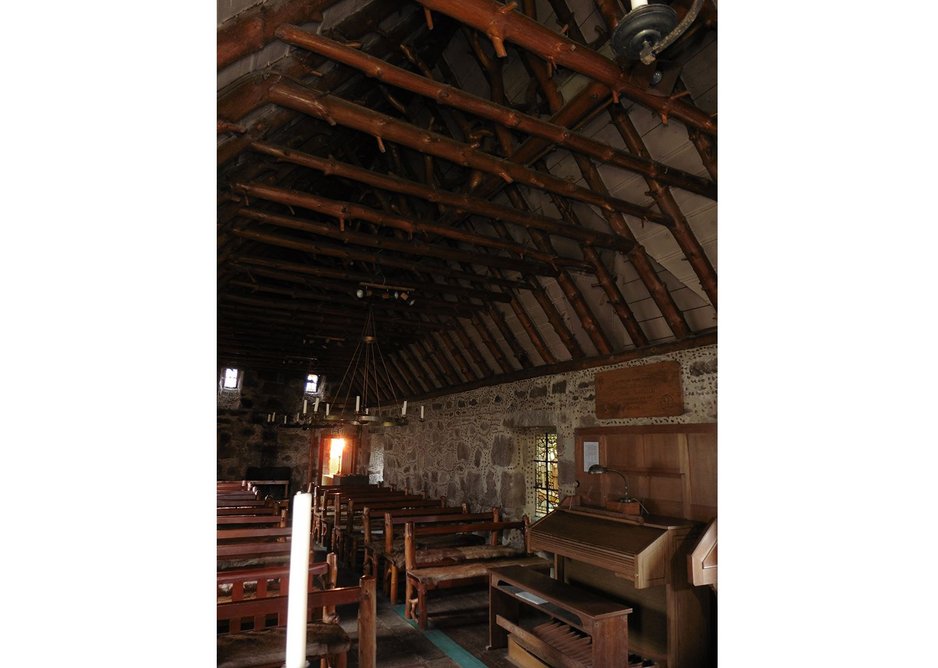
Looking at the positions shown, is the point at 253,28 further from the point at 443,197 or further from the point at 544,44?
the point at 443,197

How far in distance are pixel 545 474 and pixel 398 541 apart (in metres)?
2.06

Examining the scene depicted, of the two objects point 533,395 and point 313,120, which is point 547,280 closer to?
point 533,395

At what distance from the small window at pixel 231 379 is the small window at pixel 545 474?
895cm

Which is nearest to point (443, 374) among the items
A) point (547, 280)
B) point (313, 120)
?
point (547, 280)

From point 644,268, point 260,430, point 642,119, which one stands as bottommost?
point 260,430

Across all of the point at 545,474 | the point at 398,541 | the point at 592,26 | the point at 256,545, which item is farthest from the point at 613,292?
the point at 256,545

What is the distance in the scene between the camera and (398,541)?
19.9 ft

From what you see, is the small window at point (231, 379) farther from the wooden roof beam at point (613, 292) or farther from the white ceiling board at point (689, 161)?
the white ceiling board at point (689, 161)

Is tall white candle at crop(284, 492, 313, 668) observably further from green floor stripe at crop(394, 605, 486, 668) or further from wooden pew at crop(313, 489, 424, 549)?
wooden pew at crop(313, 489, 424, 549)

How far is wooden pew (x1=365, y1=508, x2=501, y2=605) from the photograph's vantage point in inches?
213

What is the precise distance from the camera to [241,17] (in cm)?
252
